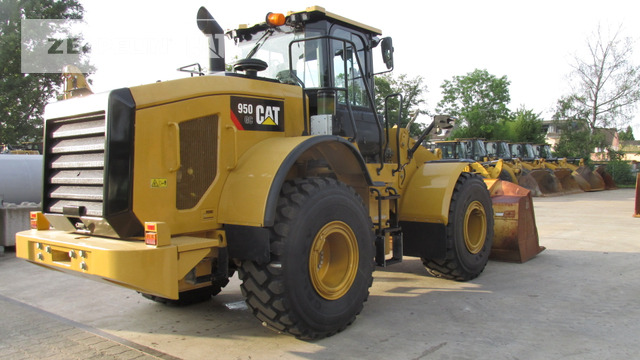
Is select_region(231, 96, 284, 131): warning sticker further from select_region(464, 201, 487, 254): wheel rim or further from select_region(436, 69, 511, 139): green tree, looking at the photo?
select_region(436, 69, 511, 139): green tree

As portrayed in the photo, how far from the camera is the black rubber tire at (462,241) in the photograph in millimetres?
5738

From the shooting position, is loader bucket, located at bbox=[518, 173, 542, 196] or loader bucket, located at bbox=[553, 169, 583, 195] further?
loader bucket, located at bbox=[553, 169, 583, 195]

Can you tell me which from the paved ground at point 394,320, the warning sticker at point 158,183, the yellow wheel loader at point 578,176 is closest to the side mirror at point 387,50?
the paved ground at point 394,320

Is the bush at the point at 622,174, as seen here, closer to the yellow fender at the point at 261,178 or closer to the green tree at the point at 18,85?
the yellow fender at the point at 261,178

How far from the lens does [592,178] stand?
23719 millimetres

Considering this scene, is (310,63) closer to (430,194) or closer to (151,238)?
(430,194)

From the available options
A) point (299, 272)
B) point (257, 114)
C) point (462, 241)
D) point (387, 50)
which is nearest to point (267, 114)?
point (257, 114)

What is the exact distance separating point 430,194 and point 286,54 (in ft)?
7.87

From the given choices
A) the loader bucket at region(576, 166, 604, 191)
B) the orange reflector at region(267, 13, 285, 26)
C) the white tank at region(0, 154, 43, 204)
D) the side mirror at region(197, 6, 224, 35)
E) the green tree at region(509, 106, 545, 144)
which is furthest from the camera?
the green tree at region(509, 106, 545, 144)

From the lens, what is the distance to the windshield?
479cm

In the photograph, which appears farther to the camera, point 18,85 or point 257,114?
point 18,85

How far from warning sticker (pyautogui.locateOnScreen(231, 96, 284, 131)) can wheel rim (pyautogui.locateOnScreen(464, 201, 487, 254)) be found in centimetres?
312

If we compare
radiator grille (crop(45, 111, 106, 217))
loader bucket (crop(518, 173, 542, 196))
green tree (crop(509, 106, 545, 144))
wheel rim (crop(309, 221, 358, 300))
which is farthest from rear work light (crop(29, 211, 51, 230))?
green tree (crop(509, 106, 545, 144))

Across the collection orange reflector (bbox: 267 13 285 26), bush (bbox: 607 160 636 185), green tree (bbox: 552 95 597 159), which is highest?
green tree (bbox: 552 95 597 159)
